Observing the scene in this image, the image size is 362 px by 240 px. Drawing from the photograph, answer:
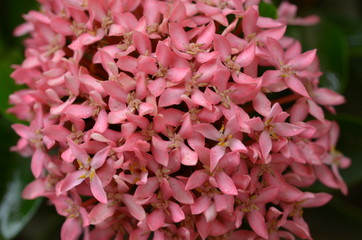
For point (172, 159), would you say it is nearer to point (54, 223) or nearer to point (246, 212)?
point (246, 212)

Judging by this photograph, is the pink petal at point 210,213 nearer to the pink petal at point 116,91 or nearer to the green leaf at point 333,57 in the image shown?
the pink petal at point 116,91

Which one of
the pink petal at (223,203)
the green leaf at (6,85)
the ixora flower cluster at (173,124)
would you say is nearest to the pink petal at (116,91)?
the ixora flower cluster at (173,124)

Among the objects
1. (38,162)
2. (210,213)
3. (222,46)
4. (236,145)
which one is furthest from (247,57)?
(38,162)

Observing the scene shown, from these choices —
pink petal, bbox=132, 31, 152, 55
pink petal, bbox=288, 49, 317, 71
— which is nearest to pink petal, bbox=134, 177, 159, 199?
pink petal, bbox=132, 31, 152, 55

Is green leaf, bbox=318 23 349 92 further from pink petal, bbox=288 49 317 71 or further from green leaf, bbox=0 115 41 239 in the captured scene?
green leaf, bbox=0 115 41 239

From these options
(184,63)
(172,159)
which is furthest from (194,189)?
(184,63)

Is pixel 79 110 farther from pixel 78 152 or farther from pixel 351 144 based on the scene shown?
pixel 351 144
